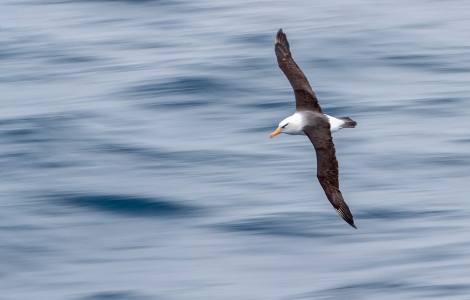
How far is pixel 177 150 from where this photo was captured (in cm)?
1583

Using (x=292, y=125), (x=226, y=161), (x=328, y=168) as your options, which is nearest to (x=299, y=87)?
(x=292, y=125)

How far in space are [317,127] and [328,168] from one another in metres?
1.03

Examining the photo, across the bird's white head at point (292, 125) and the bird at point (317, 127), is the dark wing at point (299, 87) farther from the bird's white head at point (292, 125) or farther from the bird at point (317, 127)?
the bird's white head at point (292, 125)

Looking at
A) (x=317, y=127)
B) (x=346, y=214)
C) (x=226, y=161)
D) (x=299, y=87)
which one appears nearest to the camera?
(x=346, y=214)

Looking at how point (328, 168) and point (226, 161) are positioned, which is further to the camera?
point (226, 161)

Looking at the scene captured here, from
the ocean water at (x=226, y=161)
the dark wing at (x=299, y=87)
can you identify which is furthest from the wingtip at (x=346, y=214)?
the dark wing at (x=299, y=87)

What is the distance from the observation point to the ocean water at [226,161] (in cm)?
1312

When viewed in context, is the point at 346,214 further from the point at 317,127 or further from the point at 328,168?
the point at 317,127

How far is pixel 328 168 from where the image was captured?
1341cm

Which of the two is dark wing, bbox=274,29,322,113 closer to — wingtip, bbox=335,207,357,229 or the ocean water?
the ocean water

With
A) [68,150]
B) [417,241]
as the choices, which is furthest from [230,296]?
[68,150]

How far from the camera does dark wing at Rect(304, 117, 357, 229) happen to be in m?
13.2

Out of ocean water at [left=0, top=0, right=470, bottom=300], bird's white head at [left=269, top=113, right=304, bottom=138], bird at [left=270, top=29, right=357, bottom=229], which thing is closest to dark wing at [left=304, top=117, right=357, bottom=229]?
bird at [left=270, top=29, right=357, bottom=229]

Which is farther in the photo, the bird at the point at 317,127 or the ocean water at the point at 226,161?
the bird at the point at 317,127
